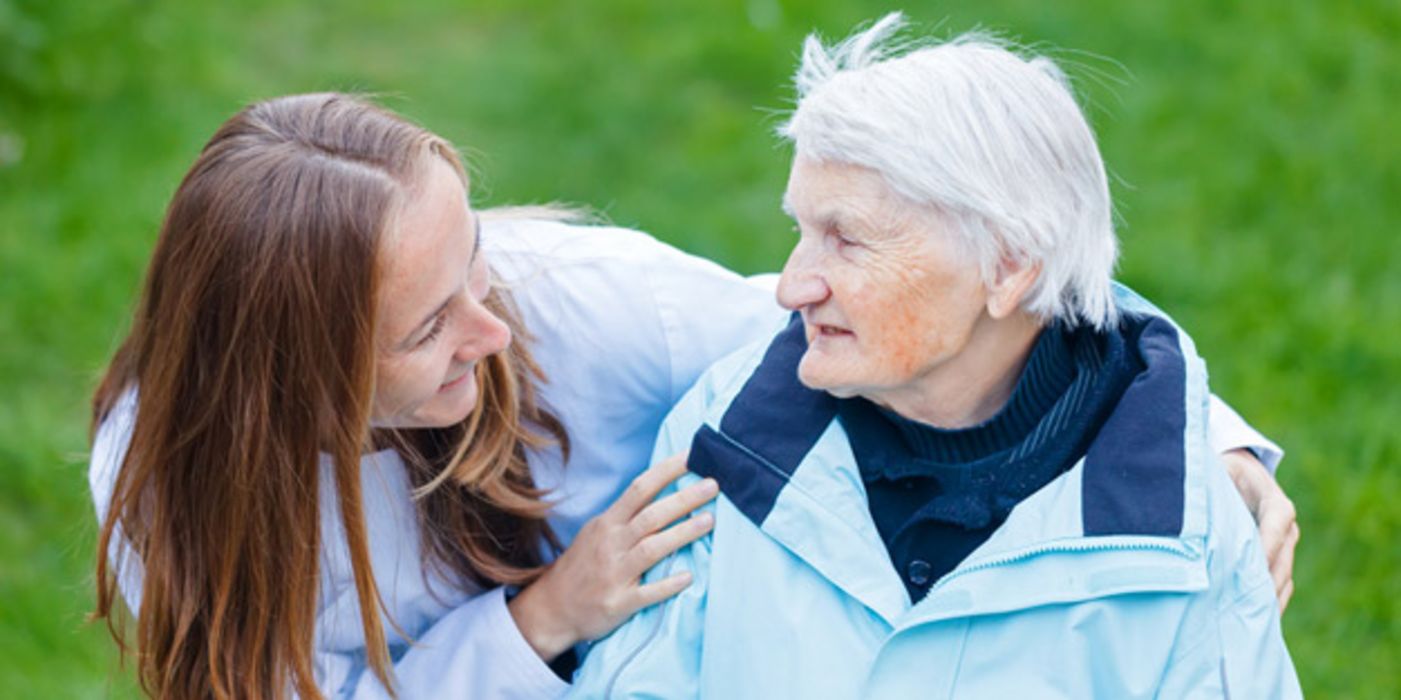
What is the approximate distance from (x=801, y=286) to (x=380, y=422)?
0.72m

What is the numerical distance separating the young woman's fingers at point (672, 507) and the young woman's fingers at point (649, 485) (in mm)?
27

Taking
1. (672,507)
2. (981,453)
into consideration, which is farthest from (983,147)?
(672,507)

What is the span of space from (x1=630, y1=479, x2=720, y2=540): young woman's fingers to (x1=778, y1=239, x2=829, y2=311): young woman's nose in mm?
335

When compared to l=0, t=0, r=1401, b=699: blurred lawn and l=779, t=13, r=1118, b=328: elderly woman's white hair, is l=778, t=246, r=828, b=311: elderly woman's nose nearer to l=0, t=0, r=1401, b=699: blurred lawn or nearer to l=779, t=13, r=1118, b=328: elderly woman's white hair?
l=779, t=13, r=1118, b=328: elderly woman's white hair

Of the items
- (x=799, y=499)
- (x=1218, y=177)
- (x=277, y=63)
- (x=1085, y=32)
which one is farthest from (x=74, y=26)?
(x=799, y=499)

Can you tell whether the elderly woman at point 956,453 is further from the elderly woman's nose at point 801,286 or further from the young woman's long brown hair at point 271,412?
the young woman's long brown hair at point 271,412

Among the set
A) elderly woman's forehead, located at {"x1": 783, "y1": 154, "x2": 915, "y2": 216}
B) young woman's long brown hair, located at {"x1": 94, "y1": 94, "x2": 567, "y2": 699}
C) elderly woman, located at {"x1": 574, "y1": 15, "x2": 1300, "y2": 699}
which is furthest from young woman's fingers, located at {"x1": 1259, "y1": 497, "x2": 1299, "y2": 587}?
young woman's long brown hair, located at {"x1": 94, "y1": 94, "x2": 567, "y2": 699}

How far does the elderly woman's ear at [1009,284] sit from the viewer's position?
249cm

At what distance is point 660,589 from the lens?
107 inches

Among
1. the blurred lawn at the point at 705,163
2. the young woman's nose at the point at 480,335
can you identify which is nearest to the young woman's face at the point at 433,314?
the young woman's nose at the point at 480,335

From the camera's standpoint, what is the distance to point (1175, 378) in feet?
8.34

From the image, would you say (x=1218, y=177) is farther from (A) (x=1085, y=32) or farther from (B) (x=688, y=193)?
(B) (x=688, y=193)

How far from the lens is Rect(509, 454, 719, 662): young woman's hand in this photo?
2709 millimetres

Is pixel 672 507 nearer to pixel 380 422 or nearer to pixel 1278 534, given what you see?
pixel 380 422
